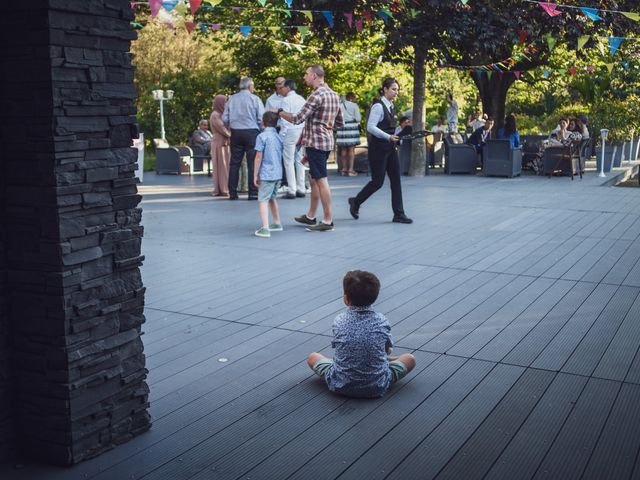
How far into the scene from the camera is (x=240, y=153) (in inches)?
531

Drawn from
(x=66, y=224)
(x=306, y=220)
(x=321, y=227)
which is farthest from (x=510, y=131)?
(x=66, y=224)

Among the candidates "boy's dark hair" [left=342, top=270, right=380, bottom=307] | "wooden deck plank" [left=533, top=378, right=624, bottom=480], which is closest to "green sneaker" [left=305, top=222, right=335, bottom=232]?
"boy's dark hair" [left=342, top=270, right=380, bottom=307]

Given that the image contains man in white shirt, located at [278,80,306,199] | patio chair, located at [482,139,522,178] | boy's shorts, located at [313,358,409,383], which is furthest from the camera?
patio chair, located at [482,139,522,178]

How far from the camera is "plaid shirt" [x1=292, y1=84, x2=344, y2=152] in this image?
9750 mm

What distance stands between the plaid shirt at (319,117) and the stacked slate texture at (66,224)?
6242 millimetres

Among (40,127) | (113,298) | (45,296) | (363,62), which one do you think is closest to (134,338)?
(113,298)

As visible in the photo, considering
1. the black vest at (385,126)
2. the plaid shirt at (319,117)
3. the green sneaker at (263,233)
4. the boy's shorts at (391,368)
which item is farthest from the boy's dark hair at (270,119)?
the boy's shorts at (391,368)

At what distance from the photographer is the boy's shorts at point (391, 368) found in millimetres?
4406

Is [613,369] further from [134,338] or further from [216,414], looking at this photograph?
[134,338]

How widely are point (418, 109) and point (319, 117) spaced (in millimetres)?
8534

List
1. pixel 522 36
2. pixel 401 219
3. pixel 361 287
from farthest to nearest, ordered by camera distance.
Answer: pixel 522 36, pixel 401 219, pixel 361 287

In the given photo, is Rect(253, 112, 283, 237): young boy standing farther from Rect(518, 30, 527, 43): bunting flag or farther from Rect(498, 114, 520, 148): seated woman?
Rect(498, 114, 520, 148): seated woman

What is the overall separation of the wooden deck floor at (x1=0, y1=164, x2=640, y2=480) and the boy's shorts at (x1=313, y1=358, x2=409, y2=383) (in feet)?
0.23

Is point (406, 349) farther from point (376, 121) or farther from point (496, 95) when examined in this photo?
point (496, 95)
